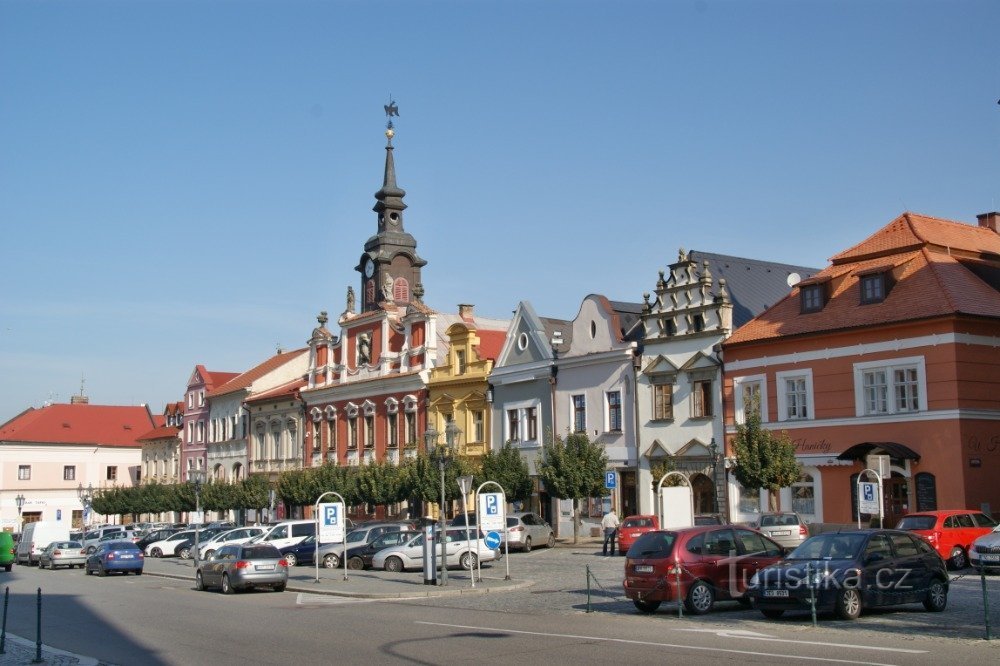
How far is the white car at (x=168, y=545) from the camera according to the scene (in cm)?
5250

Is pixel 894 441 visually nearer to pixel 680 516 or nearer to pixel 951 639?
pixel 680 516

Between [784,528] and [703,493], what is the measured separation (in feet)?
35.9

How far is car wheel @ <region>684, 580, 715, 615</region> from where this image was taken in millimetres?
20734

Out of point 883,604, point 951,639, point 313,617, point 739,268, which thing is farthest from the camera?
point 739,268

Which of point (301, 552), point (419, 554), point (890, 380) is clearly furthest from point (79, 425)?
point (890, 380)

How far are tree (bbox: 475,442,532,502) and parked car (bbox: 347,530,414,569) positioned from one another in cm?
1234

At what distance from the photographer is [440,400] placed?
58.9 metres

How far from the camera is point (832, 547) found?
19281mm

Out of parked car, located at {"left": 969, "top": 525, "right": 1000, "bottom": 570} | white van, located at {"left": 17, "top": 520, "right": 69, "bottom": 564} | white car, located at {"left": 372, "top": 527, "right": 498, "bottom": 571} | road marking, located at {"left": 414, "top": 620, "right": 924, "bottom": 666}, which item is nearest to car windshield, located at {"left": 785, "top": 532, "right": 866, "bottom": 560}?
road marking, located at {"left": 414, "top": 620, "right": 924, "bottom": 666}

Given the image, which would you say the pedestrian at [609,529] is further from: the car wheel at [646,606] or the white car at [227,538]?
the car wheel at [646,606]

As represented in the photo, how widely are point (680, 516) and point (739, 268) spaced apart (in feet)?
71.7

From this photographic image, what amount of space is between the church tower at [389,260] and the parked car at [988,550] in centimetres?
4430

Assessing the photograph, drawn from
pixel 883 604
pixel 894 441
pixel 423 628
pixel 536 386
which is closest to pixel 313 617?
pixel 423 628

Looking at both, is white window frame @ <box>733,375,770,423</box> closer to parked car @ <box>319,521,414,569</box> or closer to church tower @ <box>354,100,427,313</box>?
parked car @ <box>319,521,414,569</box>
